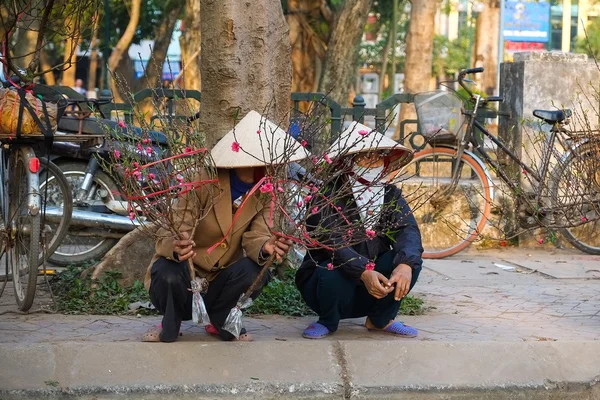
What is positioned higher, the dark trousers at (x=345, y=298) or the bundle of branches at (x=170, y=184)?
the bundle of branches at (x=170, y=184)

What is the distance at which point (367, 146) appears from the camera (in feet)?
15.7

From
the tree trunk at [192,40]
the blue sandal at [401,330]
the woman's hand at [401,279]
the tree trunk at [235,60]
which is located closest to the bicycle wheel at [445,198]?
the tree trunk at [235,60]

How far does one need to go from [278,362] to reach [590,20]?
199 feet

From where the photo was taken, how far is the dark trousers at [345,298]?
497 cm

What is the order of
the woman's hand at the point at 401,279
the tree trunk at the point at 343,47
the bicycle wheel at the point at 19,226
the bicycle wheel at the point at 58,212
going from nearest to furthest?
the woman's hand at the point at 401,279 < the bicycle wheel at the point at 19,226 < the bicycle wheel at the point at 58,212 < the tree trunk at the point at 343,47

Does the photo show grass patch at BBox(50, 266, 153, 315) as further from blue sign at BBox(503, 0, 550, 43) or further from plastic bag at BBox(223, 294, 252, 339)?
blue sign at BBox(503, 0, 550, 43)

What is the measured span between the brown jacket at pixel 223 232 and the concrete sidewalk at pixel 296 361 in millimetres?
400

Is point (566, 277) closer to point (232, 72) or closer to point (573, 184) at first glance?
point (573, 184)

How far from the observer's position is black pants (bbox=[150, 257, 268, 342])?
461cm

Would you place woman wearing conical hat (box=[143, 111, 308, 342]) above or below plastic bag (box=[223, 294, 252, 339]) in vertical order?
above

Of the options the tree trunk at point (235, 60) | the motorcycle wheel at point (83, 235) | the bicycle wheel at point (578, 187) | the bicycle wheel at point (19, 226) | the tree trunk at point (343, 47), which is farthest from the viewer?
the tree trunk at point (343, 47)

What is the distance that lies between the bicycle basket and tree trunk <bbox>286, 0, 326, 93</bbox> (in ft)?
37.1

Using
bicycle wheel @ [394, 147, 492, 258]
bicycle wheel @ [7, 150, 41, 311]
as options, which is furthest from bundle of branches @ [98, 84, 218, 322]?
bicycle wheel @ [394, 147, 492, 258]

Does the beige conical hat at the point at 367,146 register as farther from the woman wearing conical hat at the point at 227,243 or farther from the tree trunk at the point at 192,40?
the tree trunk at the point at 192,40
